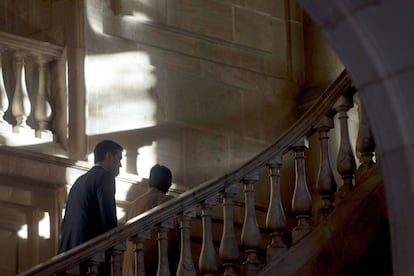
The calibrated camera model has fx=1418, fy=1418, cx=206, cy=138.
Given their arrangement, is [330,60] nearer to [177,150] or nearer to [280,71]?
[280,71]

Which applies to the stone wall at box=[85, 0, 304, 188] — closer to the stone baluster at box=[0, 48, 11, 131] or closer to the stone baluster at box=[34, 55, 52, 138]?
the stone baluster at box=[34, 55, 52, 138]

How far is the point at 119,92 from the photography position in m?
11.4

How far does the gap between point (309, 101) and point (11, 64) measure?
290 centimetres

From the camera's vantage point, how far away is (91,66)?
37.0 feet

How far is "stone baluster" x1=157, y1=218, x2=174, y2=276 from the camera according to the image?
8.40 meters

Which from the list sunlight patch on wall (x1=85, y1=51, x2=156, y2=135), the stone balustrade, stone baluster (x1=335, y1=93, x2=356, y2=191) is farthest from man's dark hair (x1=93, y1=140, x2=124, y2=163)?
sunlight patch on wall (x1=85, y1=51, x2=156, y2=135)

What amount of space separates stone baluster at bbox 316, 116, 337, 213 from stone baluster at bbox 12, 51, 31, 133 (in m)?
2.76

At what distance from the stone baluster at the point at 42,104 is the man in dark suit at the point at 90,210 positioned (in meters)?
2.10

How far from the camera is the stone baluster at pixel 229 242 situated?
8555 millimetres

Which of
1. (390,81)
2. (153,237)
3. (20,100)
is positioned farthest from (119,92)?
(390,81)

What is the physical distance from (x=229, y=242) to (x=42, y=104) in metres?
2.91

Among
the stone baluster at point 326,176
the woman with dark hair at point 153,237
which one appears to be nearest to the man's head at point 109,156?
the woman with dark hair at point 153,237

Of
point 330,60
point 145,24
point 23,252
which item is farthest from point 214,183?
point 330,60

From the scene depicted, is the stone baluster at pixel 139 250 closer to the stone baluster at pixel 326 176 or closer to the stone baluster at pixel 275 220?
the stone baluster at pixel 275 220
